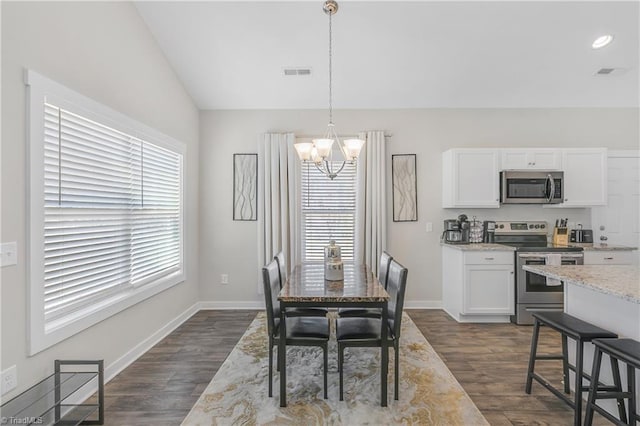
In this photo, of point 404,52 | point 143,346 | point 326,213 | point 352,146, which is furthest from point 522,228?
point 143,346

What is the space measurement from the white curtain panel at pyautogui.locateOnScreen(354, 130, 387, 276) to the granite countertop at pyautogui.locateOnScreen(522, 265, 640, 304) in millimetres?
2150

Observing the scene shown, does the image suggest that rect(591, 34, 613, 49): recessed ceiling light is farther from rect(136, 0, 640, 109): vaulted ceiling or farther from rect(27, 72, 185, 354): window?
rect(27, 72, 185, 354): window

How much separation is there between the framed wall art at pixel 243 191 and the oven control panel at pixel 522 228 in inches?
131

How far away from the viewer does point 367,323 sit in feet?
8.43

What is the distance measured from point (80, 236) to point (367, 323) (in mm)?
2206

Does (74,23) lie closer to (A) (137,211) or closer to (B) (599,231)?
(A) (137,211)

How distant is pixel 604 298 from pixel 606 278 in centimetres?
18

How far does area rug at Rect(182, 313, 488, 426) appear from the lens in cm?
219

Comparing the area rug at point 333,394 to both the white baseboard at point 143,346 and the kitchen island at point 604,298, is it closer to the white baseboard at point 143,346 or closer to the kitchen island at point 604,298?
the white baseboard at point 143,346

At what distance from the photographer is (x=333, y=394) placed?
2.46 meters

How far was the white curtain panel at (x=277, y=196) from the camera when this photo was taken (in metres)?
4.45

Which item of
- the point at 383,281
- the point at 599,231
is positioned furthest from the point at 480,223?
the point at 383,281

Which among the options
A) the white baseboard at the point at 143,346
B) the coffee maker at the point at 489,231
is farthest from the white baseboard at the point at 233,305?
the coffee maker at the point at 489,231

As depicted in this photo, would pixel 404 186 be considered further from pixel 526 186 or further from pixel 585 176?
pixel 585 176
